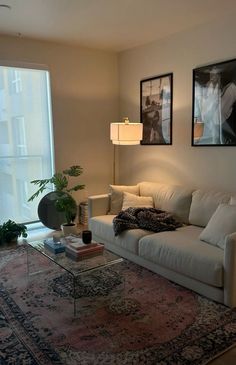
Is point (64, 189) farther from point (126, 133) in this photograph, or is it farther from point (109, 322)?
point (109, 322)

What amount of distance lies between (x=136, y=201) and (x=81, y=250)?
1311mm

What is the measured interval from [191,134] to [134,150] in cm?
114

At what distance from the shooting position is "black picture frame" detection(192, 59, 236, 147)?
3.34 meters

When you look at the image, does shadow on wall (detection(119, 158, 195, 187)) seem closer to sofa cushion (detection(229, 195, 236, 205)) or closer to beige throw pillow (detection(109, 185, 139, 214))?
beige throw pillow (detection(109, 185, 139, 214))

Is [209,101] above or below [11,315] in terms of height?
above

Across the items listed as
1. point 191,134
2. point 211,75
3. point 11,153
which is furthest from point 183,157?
point 11,153

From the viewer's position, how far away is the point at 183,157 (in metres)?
3.98

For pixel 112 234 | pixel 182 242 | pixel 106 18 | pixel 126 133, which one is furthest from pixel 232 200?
pixel 106 18

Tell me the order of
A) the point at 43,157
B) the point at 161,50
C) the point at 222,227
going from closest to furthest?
the point at 222,227 → the point at 161,50 → the point at 43,157

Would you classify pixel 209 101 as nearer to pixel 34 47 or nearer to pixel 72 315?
pixel 34 47

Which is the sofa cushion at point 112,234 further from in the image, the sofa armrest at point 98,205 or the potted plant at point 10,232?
the potted plant at point 10,232

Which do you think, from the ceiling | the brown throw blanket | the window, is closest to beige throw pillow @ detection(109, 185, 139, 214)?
the brown throw blanket

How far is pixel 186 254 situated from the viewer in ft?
8.56

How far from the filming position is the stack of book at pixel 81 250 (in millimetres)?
2600
